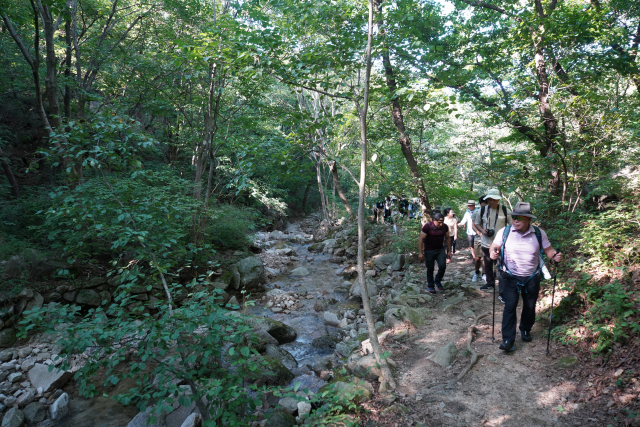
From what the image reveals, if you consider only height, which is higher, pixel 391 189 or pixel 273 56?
pixel 273 56

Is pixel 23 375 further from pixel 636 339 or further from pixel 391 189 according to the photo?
pixel 391 189

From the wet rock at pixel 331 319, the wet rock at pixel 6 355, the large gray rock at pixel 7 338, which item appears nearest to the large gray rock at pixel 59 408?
the wet rock at pixel 6 355

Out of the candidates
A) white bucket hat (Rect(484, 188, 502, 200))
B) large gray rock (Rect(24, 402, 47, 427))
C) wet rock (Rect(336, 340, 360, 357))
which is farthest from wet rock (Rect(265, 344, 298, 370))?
white bucket hat (Rect(484, 188, 502, 200))

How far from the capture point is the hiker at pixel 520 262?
3918 millimetres

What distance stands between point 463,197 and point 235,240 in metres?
8.91

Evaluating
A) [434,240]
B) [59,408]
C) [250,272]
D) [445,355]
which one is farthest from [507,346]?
[250,272]

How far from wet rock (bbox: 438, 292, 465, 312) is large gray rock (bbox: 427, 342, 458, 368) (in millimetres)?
1554

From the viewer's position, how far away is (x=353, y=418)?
318cm

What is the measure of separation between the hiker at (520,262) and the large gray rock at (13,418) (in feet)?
21.5

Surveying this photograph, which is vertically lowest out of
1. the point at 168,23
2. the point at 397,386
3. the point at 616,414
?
the point at 397,386

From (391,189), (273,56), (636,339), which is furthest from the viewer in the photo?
(391,189)

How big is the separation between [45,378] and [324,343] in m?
4.65

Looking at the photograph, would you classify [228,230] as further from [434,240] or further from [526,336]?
[526,336]

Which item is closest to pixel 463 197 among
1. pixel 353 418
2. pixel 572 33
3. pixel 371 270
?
pixel 371 270
